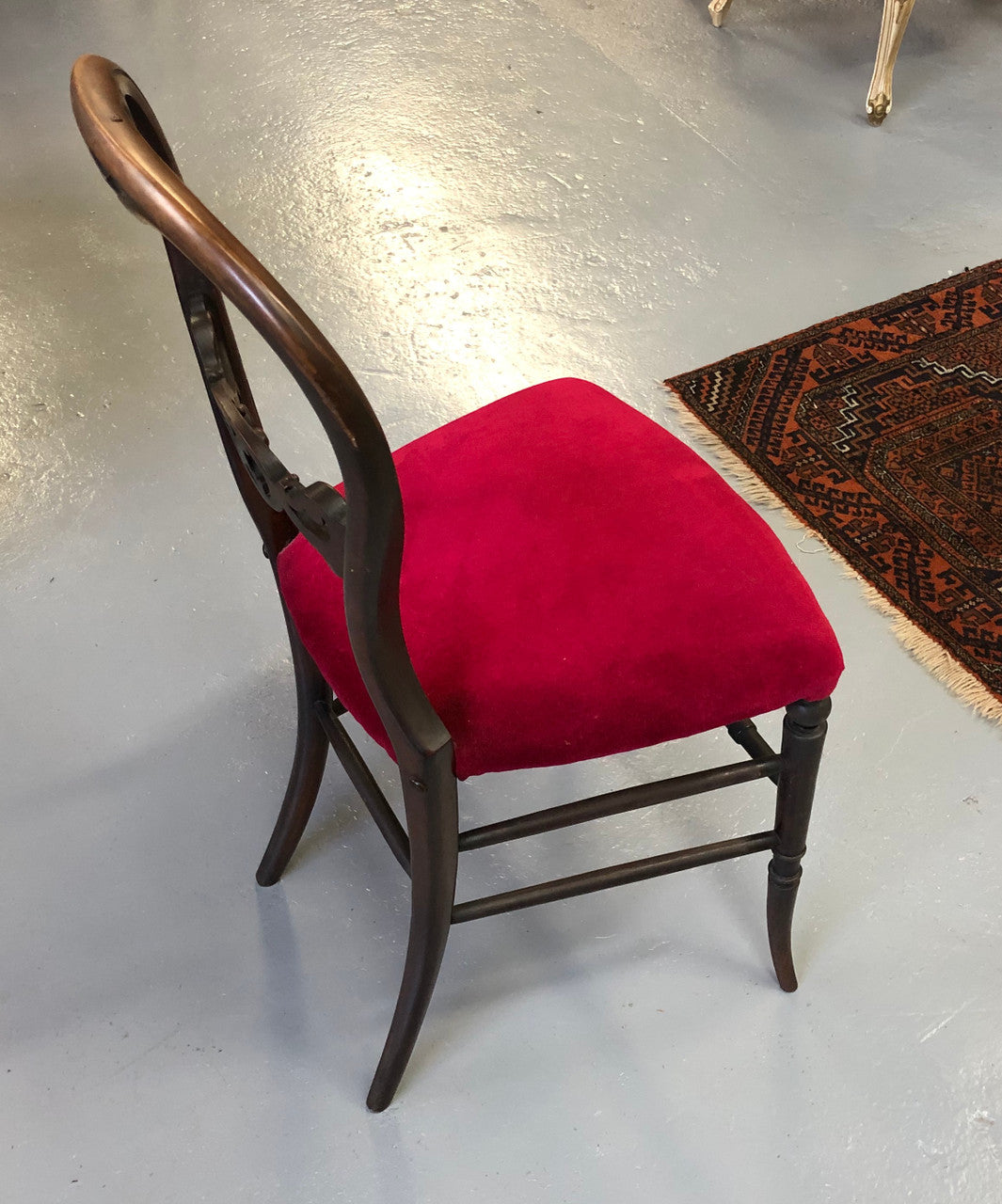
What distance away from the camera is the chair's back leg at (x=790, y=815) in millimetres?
1069

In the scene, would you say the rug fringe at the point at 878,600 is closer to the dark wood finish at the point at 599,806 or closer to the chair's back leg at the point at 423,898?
the dark wood finish at the point at 599,806

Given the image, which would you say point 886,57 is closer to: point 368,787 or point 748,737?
point 748,737

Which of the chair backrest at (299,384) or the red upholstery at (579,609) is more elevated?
the chair backrest at (299,384)

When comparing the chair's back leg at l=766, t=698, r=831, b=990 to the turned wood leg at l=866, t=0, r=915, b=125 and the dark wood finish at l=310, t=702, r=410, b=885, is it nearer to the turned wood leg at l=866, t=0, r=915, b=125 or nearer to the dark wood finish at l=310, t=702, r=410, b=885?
the dark wood finish at l=310, t=702, r=410, b=885

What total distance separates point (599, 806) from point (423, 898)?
0.18 metres

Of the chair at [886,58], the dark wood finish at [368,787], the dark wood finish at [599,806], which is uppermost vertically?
the chair at [886,58]

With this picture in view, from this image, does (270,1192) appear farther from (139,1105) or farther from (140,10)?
(140,10)

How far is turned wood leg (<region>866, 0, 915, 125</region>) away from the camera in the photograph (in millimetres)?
2523

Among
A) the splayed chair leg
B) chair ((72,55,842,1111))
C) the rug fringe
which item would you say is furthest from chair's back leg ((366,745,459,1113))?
the rug fringe

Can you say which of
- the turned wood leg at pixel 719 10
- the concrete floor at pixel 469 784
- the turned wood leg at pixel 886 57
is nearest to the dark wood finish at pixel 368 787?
the concrete floor at pixel 469 784

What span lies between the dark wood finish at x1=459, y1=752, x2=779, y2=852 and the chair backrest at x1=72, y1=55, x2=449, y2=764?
0.17 metres

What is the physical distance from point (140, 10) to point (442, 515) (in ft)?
8.12

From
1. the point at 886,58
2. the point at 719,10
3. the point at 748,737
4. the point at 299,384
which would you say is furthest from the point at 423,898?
the point at 719,10

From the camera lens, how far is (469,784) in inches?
59.9
